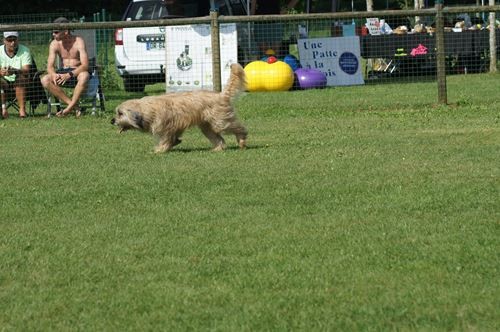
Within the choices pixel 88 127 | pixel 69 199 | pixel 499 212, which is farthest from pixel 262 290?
pixel 88 127

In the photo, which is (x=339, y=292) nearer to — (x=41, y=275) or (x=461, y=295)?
(x=461, y=295)

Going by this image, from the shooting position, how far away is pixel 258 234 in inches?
278

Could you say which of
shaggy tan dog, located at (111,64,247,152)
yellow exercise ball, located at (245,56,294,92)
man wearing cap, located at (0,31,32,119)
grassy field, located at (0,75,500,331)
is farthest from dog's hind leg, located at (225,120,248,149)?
yellow exercise ball, located at (245,56,294,92)

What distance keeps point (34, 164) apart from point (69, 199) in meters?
2.55

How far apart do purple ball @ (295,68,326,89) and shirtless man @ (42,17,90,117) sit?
5.68 meters

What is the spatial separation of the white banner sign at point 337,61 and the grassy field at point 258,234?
9.11 m

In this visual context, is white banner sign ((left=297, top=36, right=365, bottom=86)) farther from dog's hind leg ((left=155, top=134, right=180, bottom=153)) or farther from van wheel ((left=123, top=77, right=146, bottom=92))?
dog's hind leg ((left=155, top=134, right=180, bottom=153))

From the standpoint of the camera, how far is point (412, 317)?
5.09 m

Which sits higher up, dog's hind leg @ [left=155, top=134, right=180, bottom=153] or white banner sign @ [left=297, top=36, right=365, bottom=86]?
white banner sign @ [left=297, top=36, right=365, bottom=86]

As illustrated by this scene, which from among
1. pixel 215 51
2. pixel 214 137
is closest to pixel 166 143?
pixel 214 137

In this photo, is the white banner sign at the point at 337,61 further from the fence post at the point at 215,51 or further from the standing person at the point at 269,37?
the fence post at the point at 215,51

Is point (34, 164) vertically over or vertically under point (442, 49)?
under

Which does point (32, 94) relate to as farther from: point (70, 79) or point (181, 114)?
point (181, 114)

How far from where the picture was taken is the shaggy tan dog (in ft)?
37.6
